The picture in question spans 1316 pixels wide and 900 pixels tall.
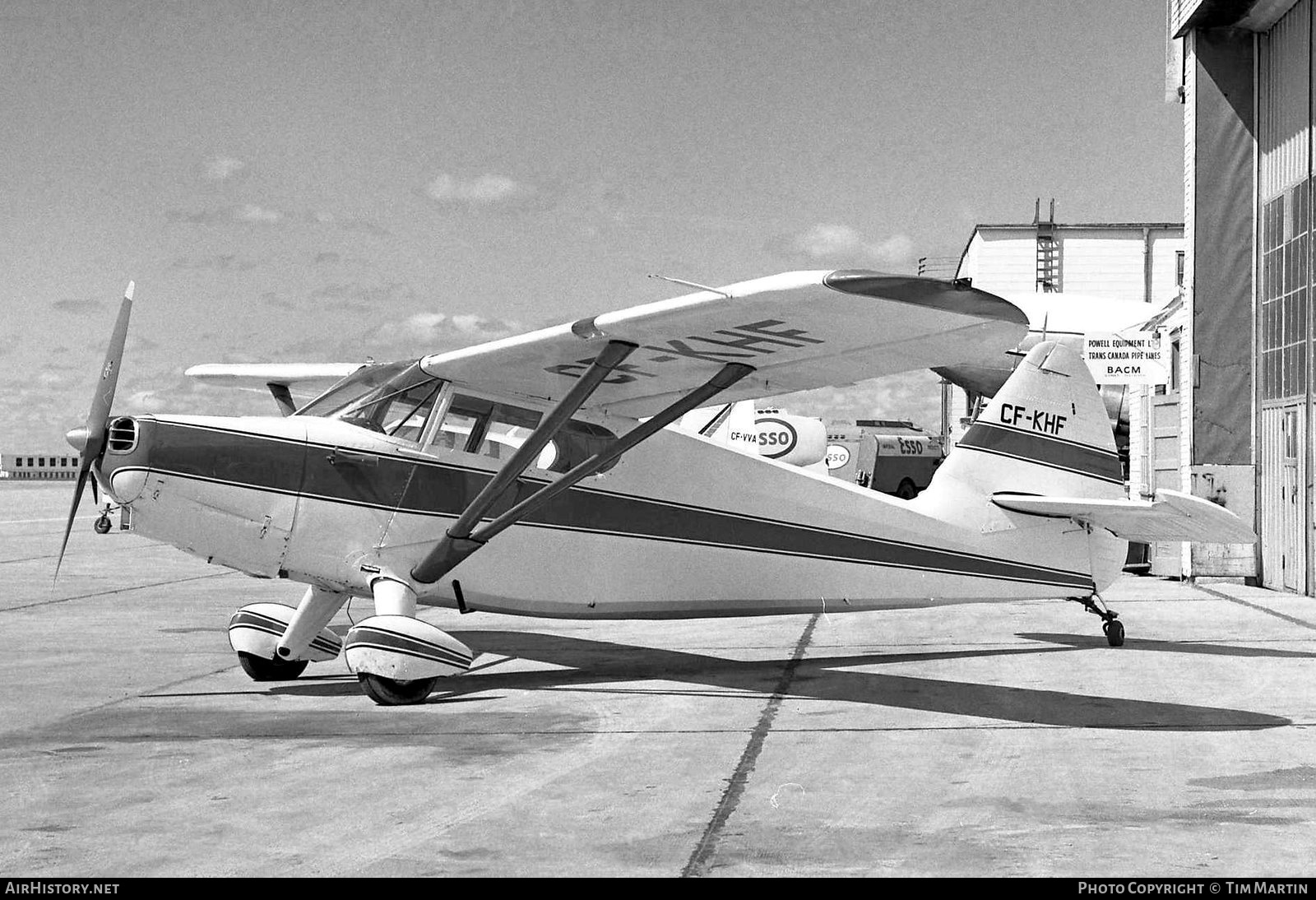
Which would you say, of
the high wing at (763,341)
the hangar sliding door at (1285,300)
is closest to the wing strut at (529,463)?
the high wing at (763,341)

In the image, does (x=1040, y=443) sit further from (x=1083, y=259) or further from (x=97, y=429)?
(x=1083, y=259)

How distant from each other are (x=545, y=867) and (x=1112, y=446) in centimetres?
786

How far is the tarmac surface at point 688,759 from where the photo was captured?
179 inches

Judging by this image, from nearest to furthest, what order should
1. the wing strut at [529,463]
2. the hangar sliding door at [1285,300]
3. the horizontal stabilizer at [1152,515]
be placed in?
Answer: the wing strut at [529,463], the horizontal stabilizer at [1152,515], the hangar sliding door at [1285,300]

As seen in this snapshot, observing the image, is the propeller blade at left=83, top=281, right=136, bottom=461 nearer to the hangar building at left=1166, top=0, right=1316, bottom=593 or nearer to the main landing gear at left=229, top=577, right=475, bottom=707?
the main landing gear at left=229, top=577, right=475, bottom=707

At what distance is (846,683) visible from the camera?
8.95m

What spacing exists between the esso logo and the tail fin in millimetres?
18447

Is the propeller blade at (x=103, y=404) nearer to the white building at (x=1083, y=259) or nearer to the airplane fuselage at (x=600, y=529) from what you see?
the airplane fuselage at (x=600, y=529)

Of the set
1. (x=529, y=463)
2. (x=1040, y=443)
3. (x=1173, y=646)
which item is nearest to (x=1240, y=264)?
(x=1040, y=443)

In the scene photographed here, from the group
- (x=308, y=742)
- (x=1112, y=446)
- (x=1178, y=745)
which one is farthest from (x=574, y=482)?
(x=1112, y=446)

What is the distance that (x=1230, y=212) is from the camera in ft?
57.0

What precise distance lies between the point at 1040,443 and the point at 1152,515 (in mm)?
1357

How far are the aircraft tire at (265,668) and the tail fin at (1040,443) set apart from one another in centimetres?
515

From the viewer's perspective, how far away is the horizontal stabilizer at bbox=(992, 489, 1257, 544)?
880 centimetres
